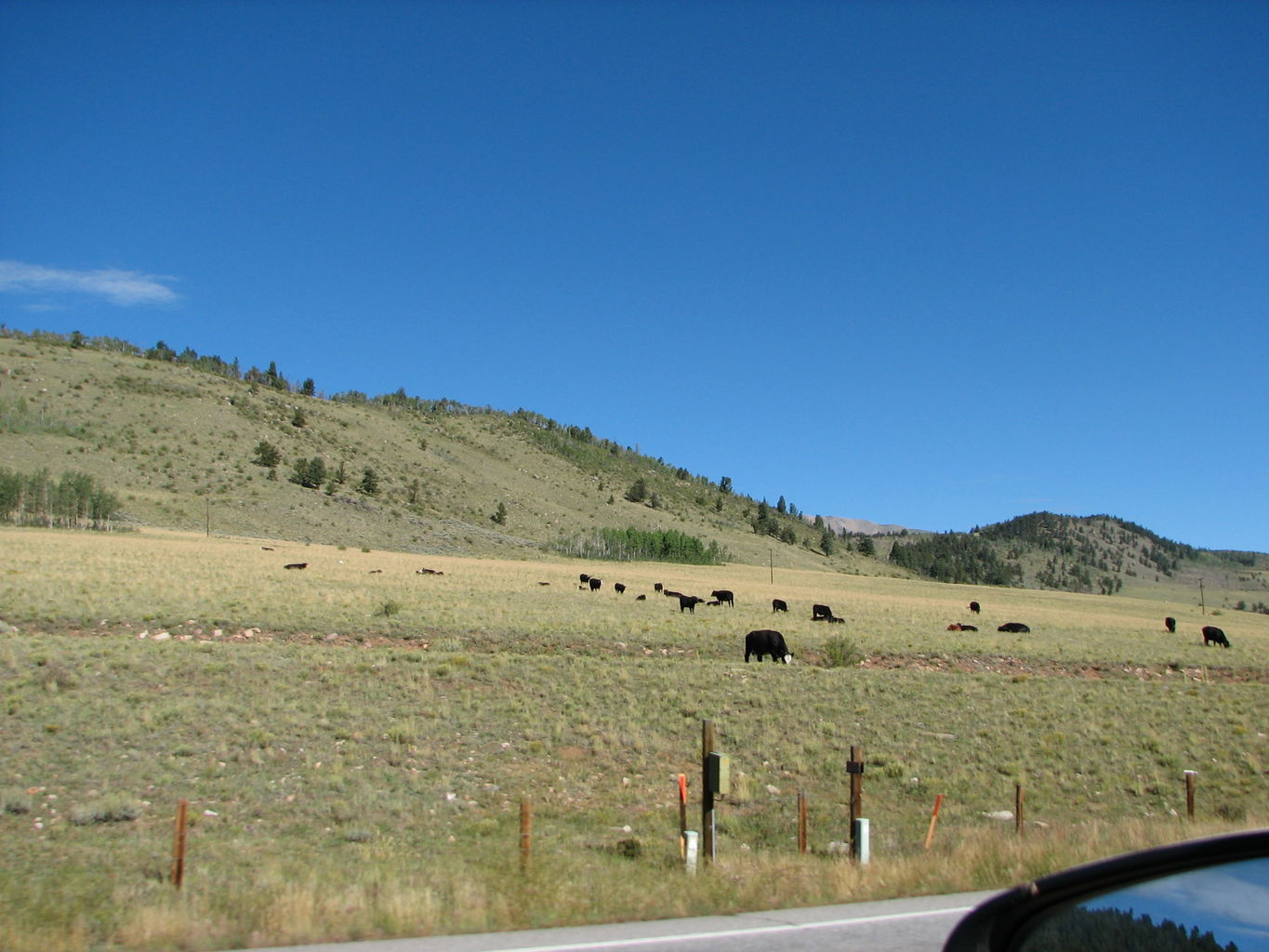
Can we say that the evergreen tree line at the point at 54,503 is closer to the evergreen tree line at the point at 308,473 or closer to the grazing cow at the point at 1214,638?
the evergreen tree line at the point at 308,473

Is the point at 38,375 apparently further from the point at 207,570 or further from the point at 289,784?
the point at 289,784

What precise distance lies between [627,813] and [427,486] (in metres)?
118

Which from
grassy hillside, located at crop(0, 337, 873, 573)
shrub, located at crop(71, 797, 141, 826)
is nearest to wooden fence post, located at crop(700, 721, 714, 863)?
shrub, located at crop(71, 797, 141, 826)

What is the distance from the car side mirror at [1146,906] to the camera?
2.48 m

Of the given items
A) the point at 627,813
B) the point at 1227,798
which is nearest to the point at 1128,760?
the point at 1227,798

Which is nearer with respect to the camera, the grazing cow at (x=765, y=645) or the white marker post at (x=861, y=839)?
the white marker post at (x=861, y=839)

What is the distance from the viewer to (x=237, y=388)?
135 metres

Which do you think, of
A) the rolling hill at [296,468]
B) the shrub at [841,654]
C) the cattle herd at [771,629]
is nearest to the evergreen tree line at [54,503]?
the rolling hill at [296,468]

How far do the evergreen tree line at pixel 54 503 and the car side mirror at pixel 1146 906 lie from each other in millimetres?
79971

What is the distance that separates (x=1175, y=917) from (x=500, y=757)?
17.4 metres

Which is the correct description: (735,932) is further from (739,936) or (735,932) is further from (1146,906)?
(1146,906)

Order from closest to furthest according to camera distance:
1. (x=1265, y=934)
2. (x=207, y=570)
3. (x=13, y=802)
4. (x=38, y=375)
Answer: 1. (x=1265, y=934)
2. (x=13, y=802)
3. (x=207, y=570)
4. (x=38, y=375)

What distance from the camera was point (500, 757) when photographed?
18.9m

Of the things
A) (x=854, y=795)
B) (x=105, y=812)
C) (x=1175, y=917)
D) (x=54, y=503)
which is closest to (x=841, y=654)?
(x=854, y=795)
